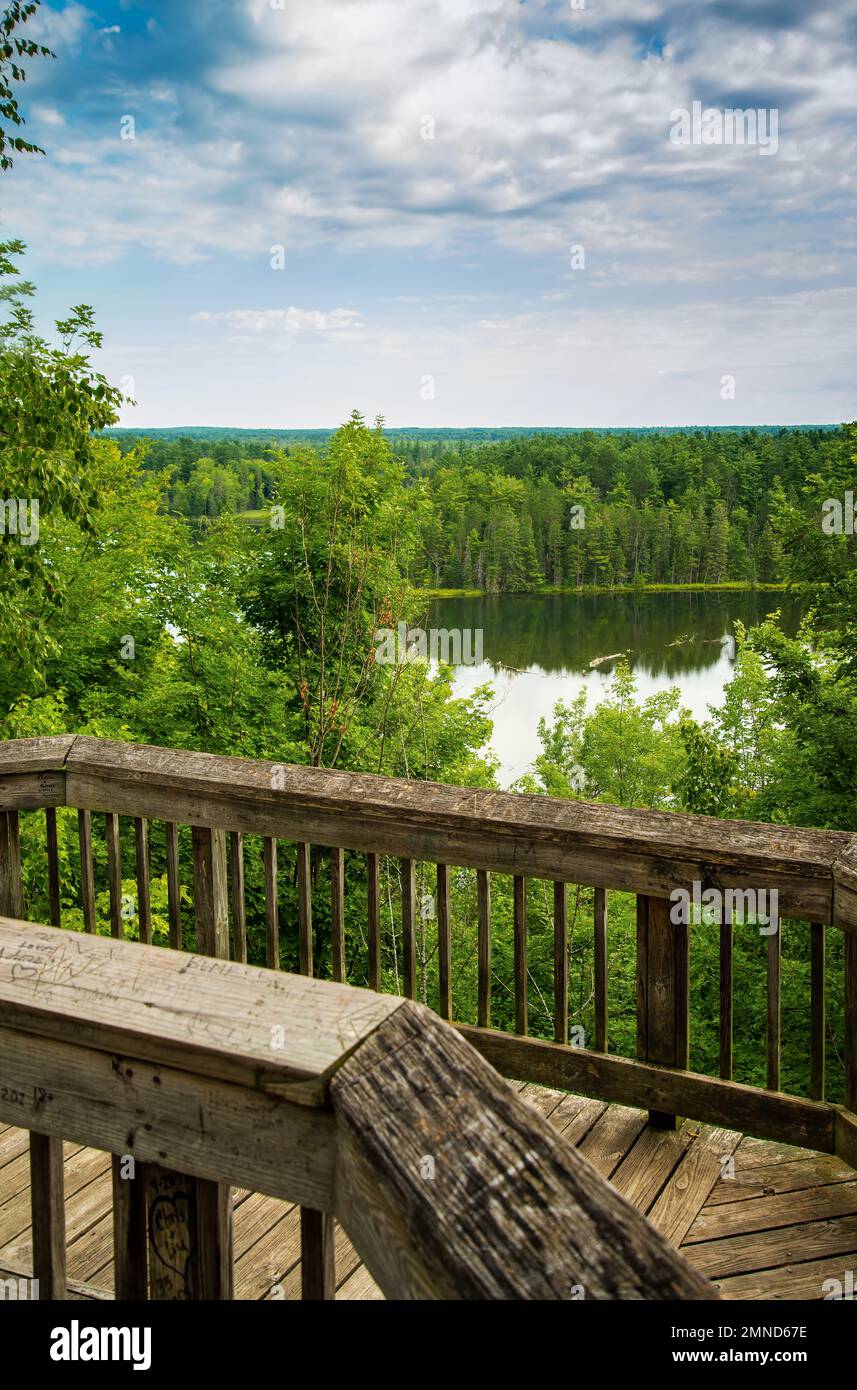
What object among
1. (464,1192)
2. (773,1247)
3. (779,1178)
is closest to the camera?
(464,1192)

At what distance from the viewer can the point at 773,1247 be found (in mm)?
2205

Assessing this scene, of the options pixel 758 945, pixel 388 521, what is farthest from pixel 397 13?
pixel 758 945

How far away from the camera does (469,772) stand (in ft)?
80.0

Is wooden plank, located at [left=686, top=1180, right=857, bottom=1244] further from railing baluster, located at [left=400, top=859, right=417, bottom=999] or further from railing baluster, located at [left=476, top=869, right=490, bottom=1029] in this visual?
railing baluster, located at [left=400, top=859, right=417, bottom=999]

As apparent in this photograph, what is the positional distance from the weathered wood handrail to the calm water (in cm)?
3452

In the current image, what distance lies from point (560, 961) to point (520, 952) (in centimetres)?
11

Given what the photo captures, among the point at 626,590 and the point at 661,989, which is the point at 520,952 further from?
the point at 626,590

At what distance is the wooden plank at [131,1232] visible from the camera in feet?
3.40

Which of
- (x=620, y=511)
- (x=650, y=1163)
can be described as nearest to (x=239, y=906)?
(x=650, y=1163)

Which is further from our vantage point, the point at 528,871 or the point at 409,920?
the point at 409,920

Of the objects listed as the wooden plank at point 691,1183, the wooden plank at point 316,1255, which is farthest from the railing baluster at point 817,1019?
the wooden plank at point 316,1255

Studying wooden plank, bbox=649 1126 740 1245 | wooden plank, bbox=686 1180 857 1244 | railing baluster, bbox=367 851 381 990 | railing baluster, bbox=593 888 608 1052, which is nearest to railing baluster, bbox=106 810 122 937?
railing baluster, bbox=367 851 381 990

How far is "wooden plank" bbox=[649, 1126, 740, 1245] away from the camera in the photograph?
7.55 feet
